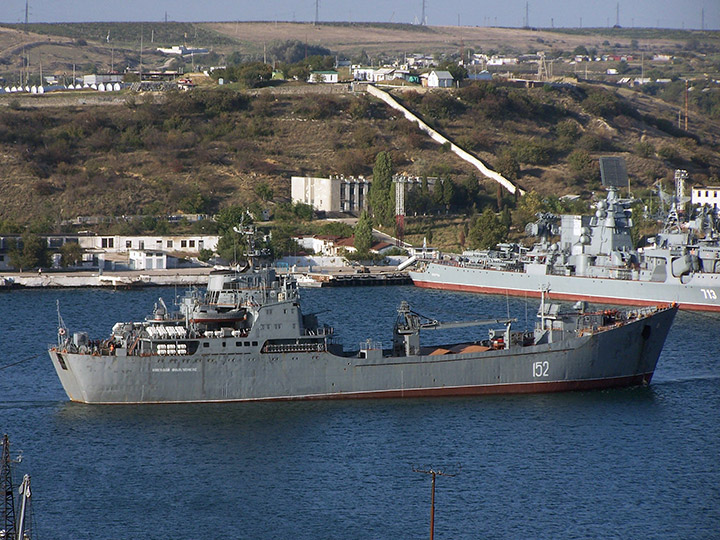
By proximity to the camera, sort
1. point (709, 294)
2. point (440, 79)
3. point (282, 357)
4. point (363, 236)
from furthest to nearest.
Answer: point (440, 79), point (363, 236), point (709, 294), point (282, 357)

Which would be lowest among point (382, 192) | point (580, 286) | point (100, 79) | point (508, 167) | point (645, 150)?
point (580, 286)

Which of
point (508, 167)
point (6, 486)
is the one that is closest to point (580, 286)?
point (508, 167)

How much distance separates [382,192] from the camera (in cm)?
9862

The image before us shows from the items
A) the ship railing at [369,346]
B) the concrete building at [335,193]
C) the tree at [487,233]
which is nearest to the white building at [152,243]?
the concrete building at [335,193]

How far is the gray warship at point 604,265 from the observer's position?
72.9 meters

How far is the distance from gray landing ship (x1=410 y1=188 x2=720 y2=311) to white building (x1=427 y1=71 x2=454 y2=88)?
57175 mm

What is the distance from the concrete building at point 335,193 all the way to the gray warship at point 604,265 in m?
20.0

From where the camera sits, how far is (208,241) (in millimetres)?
87688

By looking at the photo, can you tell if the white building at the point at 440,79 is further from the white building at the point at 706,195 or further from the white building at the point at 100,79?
the white building at the point at 706,195

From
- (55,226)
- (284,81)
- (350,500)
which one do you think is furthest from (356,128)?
(350,500)

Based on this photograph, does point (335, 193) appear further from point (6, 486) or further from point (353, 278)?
point (6, 486)

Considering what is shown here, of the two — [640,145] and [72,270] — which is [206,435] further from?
[640,145]

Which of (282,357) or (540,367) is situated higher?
(282,357)

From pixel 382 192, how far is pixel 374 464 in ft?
203
